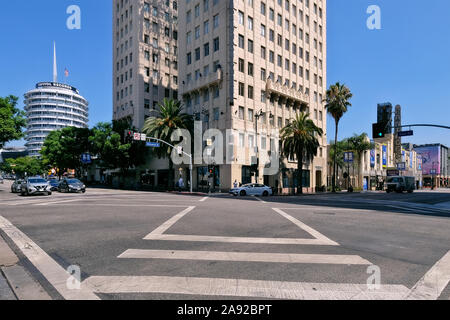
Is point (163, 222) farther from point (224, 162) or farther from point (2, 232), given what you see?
point (224, 162)

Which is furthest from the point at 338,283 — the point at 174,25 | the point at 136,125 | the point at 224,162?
the point at 174,25

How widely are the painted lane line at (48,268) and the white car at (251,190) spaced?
20.6m

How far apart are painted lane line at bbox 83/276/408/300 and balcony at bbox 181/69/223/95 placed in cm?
3220

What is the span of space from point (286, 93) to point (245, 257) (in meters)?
37.4

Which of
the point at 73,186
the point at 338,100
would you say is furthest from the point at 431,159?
the point at 73,186


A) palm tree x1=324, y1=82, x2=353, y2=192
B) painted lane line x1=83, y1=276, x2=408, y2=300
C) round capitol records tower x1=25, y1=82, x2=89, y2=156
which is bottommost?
painted lane line x1=83, y1=276, x2=408, y2=300

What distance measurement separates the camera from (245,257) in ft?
16.7

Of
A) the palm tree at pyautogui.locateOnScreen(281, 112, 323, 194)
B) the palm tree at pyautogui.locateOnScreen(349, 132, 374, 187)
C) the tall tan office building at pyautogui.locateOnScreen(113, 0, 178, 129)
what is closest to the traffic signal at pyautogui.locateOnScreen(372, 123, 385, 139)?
the palm tree at pyautogui.locateOnScreen(281, 112, 323, 194)

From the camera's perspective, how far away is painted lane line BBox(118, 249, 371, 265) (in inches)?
193

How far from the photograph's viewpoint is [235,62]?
32969 millimetres

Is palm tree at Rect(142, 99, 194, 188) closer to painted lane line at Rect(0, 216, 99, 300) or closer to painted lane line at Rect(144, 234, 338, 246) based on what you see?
painted lane line at Rect(0, 216, 99, 300)

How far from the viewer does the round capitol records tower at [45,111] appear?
135 metres

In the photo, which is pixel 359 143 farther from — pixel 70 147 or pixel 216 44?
pixel 70 147

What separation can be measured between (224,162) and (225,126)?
15.5 ft
